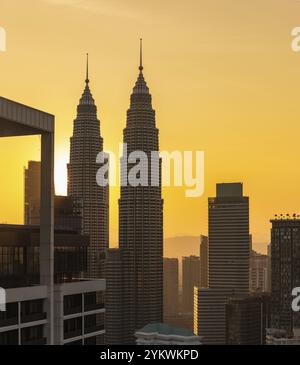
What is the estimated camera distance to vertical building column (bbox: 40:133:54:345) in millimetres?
40938

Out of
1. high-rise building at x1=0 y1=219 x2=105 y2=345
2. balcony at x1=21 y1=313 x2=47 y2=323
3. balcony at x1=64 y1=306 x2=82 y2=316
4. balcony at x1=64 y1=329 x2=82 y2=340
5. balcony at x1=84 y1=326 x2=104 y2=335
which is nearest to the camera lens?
high-rise building at x1=0 y1=219 x2=105 y2=345

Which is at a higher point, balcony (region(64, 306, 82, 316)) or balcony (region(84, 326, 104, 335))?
balcony (region(64, 306, 82, 316))

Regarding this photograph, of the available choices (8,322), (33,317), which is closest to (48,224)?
(33,317)

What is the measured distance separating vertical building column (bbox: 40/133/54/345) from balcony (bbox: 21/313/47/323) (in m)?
0.61

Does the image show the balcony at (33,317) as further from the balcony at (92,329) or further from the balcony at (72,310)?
the balcony at (92,329)

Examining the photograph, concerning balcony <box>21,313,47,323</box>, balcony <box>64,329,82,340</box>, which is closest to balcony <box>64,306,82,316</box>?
balcony <box>64,329,82,340</box>

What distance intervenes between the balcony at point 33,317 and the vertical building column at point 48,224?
606 millimetres

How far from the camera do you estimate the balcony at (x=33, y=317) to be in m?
38.7

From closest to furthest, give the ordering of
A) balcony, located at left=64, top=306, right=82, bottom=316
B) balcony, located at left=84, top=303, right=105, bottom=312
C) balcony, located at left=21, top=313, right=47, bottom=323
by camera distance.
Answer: balcony, located at left=21, top=313, right=47, bottom=323 → balcony, located at left=64, top=306, right=82, bottom=316 → balcony, located at left=84, top=303, right=105, bottom=312

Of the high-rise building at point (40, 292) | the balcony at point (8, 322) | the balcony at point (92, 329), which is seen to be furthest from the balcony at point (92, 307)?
the balcony at point (8, 322)

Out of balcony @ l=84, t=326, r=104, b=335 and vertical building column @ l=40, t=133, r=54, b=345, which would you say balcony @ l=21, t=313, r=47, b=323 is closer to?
vertical building column @ l=40, t=133, r=54, b=345
